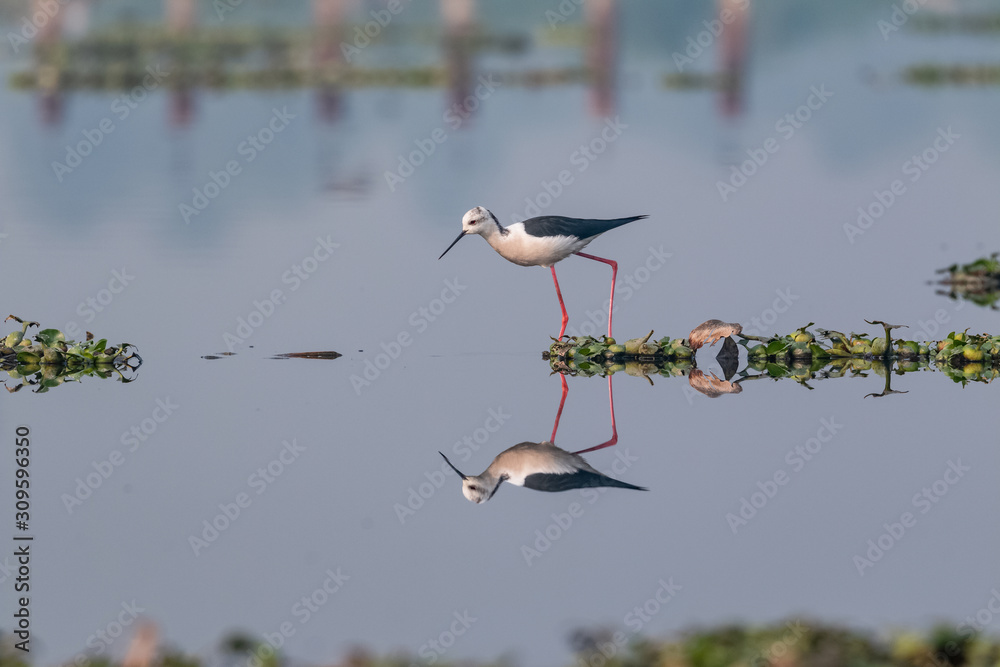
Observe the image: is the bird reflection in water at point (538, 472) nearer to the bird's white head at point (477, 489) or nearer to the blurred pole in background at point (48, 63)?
the bird's white head at point (477, 489)

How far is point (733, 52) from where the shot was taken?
3672 centimetres

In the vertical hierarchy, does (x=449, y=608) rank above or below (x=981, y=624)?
above

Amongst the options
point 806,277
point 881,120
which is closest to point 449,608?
point 806,277

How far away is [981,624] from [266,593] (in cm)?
272

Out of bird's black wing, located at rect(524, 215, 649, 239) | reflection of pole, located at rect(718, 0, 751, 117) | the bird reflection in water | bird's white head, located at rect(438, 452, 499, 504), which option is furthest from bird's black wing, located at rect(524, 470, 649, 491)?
reflection of pole, located at rect(718, 0, 751, 117)

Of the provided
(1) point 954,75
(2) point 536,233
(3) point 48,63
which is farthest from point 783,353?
(3) point 48,63

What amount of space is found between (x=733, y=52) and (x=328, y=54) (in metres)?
9.82

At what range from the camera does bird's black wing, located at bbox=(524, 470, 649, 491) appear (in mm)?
7383

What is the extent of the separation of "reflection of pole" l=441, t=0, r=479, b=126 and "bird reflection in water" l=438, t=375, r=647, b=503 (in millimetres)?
18342

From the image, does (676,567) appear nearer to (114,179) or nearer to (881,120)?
(114,179)

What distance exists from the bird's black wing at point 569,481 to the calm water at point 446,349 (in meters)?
0.20

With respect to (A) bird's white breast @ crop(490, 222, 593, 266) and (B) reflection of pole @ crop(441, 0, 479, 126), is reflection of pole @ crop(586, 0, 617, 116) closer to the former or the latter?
(B) reflection of pole @ crop(441, 0, 479, 126)

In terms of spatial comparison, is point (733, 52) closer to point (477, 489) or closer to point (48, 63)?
point (48, 63)

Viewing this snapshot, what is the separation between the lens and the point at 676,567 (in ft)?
20.8
